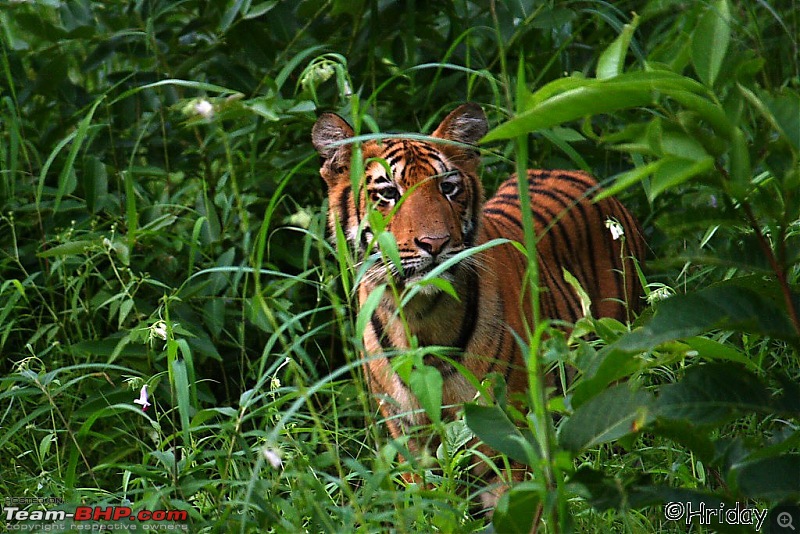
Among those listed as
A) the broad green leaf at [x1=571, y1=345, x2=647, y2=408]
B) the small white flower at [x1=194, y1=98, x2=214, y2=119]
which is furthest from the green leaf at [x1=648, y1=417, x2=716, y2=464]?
the small white flower at [x1=194, y1=98, x2=214, y2=119]

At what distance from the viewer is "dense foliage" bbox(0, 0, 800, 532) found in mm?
1733

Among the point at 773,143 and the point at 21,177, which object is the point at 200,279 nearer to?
the point at 21,177

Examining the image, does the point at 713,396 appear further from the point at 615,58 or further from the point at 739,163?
the point at 615,58

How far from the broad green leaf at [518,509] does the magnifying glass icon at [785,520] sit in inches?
16.5

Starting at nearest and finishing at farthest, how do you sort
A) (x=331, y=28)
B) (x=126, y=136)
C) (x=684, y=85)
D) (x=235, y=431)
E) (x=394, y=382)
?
(x=684, y=85) < (x=235, y=431) < (x=394, y=382) < (x=331, y=28) < (x=126, y=136)

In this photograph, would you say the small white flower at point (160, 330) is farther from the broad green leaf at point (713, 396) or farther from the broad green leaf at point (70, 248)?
the broad green leaf at point (713, 396)

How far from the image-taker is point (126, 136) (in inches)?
174

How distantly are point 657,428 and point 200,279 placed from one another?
2.49 metres

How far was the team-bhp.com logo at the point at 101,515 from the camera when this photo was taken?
6.75 feet

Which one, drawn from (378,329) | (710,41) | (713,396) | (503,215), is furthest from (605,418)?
(503,215)

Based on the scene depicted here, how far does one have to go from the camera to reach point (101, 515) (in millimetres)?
2061

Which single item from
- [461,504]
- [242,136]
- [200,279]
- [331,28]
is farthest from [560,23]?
[461,504]

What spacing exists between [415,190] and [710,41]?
1.60m

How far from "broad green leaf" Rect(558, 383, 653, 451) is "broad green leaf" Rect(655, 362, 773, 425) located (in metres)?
0.04
